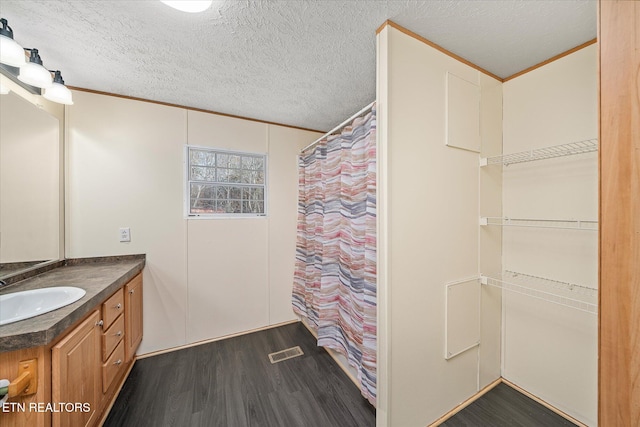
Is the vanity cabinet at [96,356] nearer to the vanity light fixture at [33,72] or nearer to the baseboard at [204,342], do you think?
the baseboard at [204,342]

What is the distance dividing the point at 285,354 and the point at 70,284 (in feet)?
5.48

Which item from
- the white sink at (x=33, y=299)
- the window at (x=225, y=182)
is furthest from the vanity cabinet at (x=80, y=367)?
the window at (x=225, y=182)

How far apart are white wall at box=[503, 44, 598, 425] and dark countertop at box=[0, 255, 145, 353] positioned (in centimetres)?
265

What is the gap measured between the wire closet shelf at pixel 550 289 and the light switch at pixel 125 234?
2.92 m

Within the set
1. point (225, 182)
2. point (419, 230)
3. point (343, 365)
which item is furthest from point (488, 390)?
point (225, 182)

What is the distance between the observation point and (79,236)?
6.13 feet

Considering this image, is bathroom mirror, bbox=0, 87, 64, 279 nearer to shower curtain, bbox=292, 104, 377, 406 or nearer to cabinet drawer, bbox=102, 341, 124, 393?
cabinet drawer, bbox=102, 341, 124, 393

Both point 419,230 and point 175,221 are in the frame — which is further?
point 175,221

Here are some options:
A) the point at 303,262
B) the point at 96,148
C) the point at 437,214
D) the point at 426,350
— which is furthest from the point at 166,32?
the point at 426,350

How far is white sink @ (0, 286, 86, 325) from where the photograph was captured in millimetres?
1169

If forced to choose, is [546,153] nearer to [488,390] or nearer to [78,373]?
[488,390]

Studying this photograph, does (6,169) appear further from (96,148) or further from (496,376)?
(496,376)

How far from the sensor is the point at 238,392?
5.47ft

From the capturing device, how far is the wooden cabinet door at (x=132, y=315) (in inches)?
66.9
